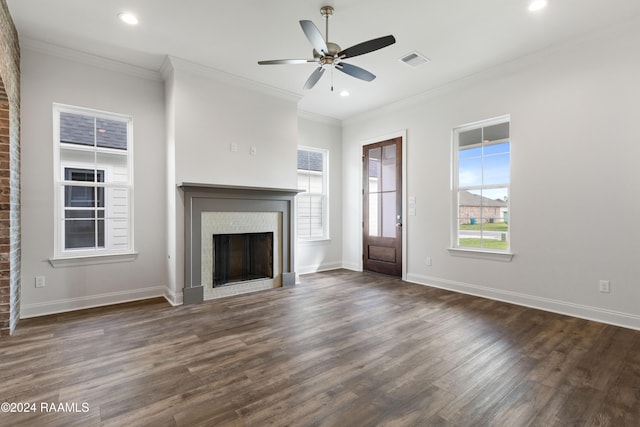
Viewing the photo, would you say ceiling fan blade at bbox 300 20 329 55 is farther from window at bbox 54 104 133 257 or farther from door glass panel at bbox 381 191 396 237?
door glass panel at bbox 381 191 396 237

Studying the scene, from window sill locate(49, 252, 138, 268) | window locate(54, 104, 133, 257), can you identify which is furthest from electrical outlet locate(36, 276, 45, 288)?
window locate(54, 104, 133, 257)

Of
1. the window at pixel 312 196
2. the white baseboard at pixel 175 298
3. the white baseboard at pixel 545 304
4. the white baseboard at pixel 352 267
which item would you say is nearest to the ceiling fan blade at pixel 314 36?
the window at pixel 312 196

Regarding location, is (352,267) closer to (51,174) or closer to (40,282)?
(40,282)

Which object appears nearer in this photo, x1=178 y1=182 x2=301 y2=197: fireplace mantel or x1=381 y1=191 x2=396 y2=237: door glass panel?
x1=178 y1=182 x2=301 y2=197: fireplace mantel

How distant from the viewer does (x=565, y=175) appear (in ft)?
11.5

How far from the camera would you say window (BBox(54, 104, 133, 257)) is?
366 centimetres

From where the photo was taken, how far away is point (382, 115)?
18.3ft

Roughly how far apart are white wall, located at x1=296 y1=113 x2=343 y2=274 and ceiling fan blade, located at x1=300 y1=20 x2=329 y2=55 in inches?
119

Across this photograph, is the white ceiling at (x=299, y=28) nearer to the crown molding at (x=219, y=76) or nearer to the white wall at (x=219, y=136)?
the crown molding at (x=219, y=76)

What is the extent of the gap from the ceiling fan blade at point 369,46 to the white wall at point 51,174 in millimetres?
2828

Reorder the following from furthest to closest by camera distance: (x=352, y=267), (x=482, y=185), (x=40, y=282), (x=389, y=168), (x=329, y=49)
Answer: (x=352, y=267)
(x=389, y=168)
(x=482, y=185)
(x=40, y=282)
(x=329, y=49)

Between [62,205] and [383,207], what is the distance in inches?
182

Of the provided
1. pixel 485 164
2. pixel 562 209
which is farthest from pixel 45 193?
pixel 562 209

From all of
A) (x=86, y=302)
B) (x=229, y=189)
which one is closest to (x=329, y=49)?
(x=229, y=189)
